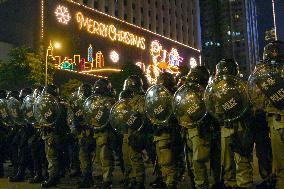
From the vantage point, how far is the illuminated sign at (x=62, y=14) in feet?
120

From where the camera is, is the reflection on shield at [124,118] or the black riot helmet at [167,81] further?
the reflection on shield at [124,118]


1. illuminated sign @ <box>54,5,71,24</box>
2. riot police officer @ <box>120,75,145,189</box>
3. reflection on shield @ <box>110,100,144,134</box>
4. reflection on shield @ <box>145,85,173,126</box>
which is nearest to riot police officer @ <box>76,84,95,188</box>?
riot police officer @ <box>120,75,145,189</box>

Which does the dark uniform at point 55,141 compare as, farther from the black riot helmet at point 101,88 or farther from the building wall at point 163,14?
the building wall at point 163,14

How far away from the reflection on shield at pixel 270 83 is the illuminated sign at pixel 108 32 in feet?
116

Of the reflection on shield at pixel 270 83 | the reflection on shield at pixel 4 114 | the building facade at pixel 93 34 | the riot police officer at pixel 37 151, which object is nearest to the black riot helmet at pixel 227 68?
the reflection on shield at pixel 270 83

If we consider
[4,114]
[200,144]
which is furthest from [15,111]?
[200,144]

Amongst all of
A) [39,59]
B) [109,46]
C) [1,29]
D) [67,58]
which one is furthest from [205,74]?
[109,46]

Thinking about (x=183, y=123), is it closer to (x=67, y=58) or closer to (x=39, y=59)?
(x=39, y=59)

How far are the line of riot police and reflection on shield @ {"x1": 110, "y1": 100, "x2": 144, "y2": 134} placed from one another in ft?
0.06

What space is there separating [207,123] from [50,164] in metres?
3.73

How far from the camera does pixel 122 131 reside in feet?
25.4

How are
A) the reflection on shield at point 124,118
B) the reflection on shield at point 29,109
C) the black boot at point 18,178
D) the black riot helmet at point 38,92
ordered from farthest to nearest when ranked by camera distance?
the black boot at point 18,178, the black riot helmet at point 38,92, the reflection on shield at point 29,109, the reflection on shield at point 124,118

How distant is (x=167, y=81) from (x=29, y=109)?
11.8 feet

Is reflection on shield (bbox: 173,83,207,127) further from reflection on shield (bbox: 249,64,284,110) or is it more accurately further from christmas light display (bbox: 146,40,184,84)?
christmas light display (bbox: 146,40,184,84)
